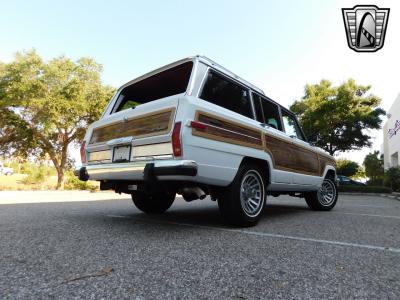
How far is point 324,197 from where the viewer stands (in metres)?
6.75

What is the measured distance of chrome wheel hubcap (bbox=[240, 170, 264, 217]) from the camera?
4.04 meters

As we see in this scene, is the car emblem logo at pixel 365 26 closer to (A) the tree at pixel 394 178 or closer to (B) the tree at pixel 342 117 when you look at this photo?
(A) the tree at pixel 394 178

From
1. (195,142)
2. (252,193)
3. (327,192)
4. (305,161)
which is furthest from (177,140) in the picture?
(327,192)

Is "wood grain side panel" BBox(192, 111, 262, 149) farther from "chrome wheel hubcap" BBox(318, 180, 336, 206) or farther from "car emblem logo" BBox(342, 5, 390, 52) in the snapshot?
"car emblem logo" BBox(342, 5, 390, 52)

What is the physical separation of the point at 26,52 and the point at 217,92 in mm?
22591

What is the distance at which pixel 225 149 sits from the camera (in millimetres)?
3617

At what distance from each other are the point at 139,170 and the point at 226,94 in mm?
1558

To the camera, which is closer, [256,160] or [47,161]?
[256,160]

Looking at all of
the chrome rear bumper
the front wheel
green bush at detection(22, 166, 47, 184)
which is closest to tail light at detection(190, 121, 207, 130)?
the chrome rear bumper

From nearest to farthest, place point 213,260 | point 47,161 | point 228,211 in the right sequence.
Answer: point 213,260 → point 228,211 → point 47,161

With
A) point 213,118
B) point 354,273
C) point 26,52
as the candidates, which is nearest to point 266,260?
point 354,273

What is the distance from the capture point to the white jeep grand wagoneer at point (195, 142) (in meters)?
3.29

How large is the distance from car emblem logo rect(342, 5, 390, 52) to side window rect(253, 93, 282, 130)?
6242 millimetres

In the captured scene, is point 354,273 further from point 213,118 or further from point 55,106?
point 55,106
